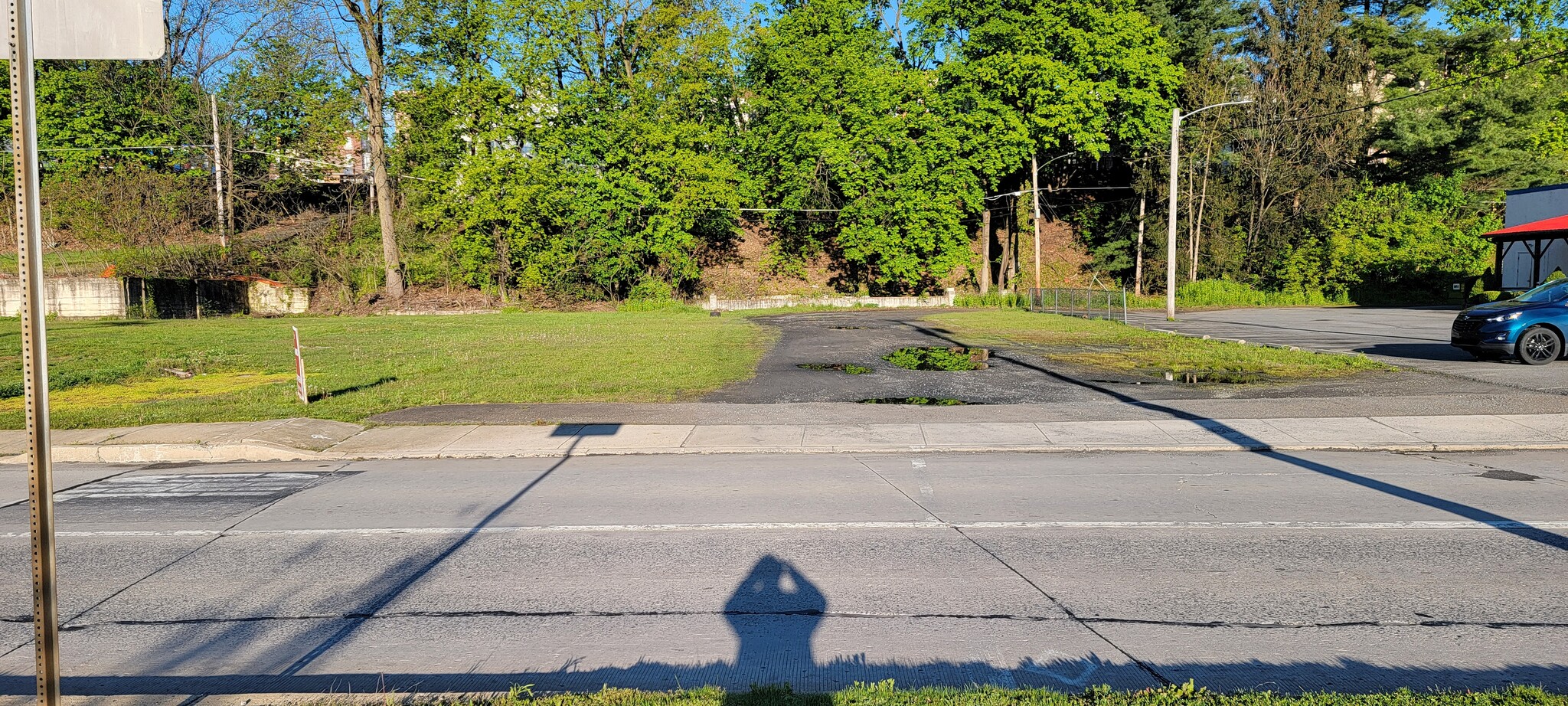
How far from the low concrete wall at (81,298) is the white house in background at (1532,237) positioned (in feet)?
178

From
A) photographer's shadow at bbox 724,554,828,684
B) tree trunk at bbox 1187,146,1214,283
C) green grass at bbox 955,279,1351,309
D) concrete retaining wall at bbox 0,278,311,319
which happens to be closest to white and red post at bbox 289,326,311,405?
photographer's shadow at bbox 724,554,828,684

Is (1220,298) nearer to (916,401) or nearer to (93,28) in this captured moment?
(916,401)

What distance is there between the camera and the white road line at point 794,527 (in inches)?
291

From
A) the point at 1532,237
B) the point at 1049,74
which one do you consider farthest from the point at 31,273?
the point at 1532,237

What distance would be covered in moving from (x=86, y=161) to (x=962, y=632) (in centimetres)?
5471

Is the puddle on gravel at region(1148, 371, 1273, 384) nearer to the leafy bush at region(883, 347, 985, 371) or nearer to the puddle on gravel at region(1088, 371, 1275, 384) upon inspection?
the puddle on gravel at region(1088, 371, 1275, 384)

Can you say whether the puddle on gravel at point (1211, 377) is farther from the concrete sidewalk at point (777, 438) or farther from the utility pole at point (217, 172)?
the utility pole at point (217, 172)

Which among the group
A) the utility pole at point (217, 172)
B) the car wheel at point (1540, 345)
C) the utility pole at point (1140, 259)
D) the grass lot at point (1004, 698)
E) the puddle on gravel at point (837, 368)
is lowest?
the grass lot at point (1004, 698)

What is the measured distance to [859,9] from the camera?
4778 cm

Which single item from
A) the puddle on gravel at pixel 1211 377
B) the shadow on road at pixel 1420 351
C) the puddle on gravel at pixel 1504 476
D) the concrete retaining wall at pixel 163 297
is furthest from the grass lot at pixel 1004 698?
the concrete retaining wall at pixel 163 297

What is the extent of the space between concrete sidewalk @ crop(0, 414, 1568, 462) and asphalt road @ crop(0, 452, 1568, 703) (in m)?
1.35

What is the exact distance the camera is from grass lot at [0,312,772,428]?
48.1 ft

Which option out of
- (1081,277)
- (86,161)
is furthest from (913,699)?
(86,161)

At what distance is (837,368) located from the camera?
760 inches
